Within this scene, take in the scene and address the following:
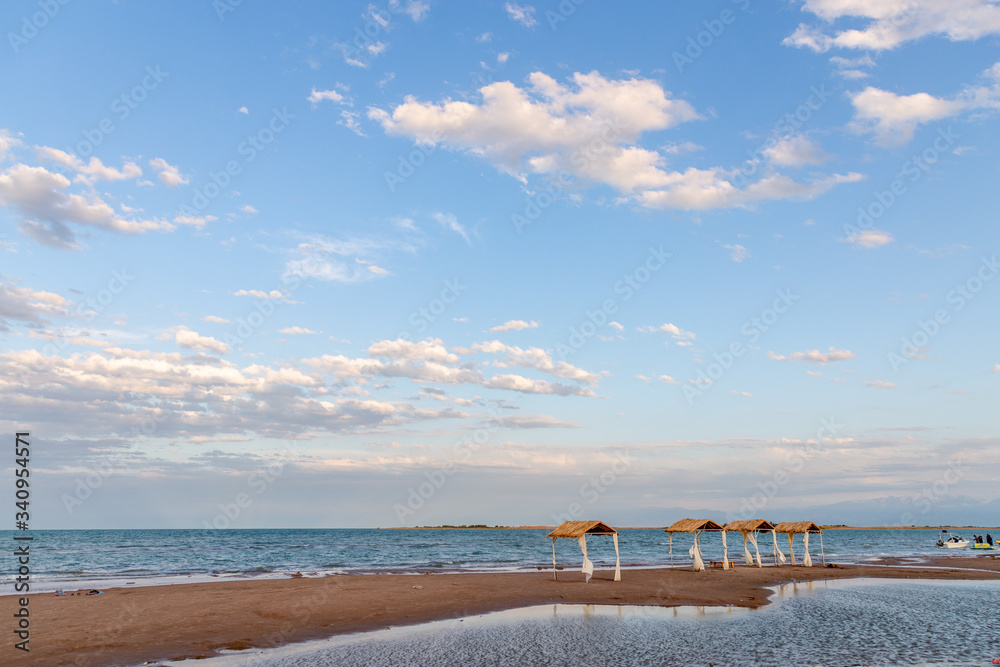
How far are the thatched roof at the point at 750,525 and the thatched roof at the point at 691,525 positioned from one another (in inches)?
124

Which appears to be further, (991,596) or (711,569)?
(711,569)

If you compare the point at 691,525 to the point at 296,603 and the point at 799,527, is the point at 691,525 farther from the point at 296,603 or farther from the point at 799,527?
the point at 296,603

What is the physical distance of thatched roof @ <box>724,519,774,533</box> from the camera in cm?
4753

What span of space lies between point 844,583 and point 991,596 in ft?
26.4

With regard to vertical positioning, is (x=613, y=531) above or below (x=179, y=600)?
above

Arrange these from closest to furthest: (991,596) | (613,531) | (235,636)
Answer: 1. (235,636)
2. (991,596)
3. (613,531)

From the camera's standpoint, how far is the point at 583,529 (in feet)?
119

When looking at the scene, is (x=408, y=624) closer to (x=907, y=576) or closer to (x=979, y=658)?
(x=979, y=658)

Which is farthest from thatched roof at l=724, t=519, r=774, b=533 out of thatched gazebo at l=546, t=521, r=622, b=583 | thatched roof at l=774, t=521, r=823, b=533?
thatched gazebo at l=546, t=521, r=622, b=583

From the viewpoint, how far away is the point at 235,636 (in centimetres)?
2077

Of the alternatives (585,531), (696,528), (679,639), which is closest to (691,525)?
(696,528)

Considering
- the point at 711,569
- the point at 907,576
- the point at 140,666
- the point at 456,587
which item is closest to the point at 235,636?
the point at 140,666

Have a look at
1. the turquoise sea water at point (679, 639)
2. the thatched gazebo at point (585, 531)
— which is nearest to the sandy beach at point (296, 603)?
the thatched gazebo at point (585, 531)

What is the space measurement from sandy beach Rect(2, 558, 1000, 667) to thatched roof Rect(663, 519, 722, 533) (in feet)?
9.70
